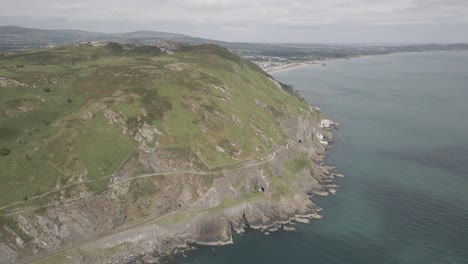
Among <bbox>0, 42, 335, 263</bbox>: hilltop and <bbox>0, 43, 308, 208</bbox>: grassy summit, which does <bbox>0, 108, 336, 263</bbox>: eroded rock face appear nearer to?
<bbox>0, 42, 335, 263</bbox>: hilltop

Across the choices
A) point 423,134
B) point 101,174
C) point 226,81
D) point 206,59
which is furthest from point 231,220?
point 423,134

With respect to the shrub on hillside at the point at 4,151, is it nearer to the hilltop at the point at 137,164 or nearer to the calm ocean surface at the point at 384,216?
the hilltop at the point at 137,164

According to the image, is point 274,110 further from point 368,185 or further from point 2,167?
point 2,167

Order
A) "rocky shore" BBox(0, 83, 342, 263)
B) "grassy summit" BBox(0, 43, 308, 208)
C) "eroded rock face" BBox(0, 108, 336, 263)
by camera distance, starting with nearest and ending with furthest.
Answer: "rocky shore" BBox(0, 83, 342, 263) → "eroded rock face" BBox(0, 108, 336, 263) → "grassy summit" BBox(0, 43, 308, 208)

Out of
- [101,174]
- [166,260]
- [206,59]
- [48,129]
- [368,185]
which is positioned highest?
[206,59]

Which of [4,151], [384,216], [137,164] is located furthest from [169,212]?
[384,216]

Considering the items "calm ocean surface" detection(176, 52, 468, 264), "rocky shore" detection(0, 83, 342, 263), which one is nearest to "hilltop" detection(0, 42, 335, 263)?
"rocky shore" detection(0, 83, 342, 263)

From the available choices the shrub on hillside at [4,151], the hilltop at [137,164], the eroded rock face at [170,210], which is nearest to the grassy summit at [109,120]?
the shrub on hillside at [4,151]
